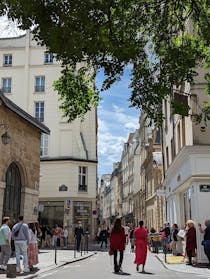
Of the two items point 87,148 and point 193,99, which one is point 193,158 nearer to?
point 193,99

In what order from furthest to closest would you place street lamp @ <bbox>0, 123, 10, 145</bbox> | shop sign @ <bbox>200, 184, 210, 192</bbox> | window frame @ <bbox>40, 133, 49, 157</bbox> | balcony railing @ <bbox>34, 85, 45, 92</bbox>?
balcony railing @ <bbox>34, 85, 45, 92</bbox> < window frame @ <bbox>40, 133, 49, 157</bbox> < street lamp @ <bbox>0, 123, 10, 145</bbox> < shop sign @ <bbox>200, 184, 210, 192</bbox>

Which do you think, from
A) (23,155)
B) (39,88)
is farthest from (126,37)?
(39,88)

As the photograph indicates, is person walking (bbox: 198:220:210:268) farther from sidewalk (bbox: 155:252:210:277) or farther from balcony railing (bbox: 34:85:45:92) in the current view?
balcony railing (bbox: 34:85:45:92)

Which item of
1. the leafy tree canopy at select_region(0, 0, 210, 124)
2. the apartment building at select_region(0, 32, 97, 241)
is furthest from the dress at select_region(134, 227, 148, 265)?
the apartment building at select_region(0, 32, 97, 241)

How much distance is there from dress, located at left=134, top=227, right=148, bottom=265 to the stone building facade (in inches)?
322

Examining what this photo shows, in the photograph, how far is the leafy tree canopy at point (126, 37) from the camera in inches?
278

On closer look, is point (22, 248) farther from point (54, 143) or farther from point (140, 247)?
point (54, 143)

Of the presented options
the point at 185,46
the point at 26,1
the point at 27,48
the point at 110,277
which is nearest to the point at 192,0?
the point at 185,46

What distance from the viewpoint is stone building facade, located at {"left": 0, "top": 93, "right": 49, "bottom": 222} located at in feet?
71.3

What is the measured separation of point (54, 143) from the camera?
43.8m

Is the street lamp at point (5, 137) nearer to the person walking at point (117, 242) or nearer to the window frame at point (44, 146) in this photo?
the person walking at point (117, 242)

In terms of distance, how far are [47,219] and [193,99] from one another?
27.9m

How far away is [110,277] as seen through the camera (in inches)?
494

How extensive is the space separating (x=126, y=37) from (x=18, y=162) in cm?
1625
